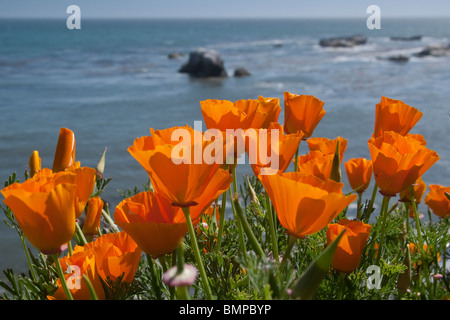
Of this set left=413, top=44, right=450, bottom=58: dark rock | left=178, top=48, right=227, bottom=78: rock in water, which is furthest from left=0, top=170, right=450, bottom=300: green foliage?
left=413, top=44, right=450, bottom=58: dark rock

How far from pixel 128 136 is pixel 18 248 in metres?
3.79

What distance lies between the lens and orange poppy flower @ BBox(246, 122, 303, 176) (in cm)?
80

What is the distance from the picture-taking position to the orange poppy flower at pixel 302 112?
106 cm

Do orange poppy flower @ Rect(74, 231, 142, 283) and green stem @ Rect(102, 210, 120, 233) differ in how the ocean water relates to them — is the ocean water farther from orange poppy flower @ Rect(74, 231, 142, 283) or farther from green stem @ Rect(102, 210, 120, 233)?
orange poppy flower @ Rect(74, 231, 142, 283)

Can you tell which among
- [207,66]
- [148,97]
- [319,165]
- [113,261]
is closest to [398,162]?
[319,165]

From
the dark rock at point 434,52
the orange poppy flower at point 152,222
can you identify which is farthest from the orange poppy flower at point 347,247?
the dark rock at point 434,52

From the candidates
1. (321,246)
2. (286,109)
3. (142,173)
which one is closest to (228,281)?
(321,246)

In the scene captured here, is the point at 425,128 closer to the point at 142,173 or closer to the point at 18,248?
the point at 142,173

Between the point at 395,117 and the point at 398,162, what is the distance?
0.65 ft

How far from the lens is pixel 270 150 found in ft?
2.69

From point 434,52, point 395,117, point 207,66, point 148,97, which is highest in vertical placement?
point 434,52

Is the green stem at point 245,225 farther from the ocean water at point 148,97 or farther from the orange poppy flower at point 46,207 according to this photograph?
the ocean water at point 148,97

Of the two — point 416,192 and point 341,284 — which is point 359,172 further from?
point 341,284

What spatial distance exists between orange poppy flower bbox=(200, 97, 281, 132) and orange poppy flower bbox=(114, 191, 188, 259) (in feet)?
0.62
